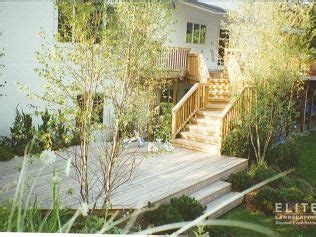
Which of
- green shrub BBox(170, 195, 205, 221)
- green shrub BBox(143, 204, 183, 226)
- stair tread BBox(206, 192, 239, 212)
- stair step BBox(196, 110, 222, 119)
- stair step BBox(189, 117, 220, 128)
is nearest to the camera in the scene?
green shrub BBox(143, 204, 183, 226)

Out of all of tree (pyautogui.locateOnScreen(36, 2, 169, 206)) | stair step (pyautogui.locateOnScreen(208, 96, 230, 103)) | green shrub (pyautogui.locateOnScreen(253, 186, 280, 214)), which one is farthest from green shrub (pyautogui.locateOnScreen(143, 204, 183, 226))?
stair step (pyautogui.locateOnScreen(208, 96, 230, 103))

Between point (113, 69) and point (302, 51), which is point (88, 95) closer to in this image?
point (113, 69)

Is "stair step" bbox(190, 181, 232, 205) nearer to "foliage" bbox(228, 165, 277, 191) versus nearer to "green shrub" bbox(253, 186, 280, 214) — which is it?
"foliage" bbox(228, 165, 277, 191)

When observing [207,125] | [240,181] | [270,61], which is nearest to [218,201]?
[240,181]

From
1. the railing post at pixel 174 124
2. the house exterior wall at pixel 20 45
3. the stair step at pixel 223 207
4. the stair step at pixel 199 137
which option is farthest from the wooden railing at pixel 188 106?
the stair step at pixel 223 207

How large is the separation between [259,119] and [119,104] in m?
5.91

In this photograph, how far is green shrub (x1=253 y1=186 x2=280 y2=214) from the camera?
8.10 metres

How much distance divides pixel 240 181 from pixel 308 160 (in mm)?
4828

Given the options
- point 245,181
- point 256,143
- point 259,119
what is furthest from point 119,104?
point 256,143

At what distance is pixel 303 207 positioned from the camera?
26.1ft

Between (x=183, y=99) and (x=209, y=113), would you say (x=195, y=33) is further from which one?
(x=183, y=99)

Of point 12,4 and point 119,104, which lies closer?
point 119,104

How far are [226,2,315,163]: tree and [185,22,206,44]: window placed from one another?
719 cm

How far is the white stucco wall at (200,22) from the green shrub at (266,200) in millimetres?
10075
